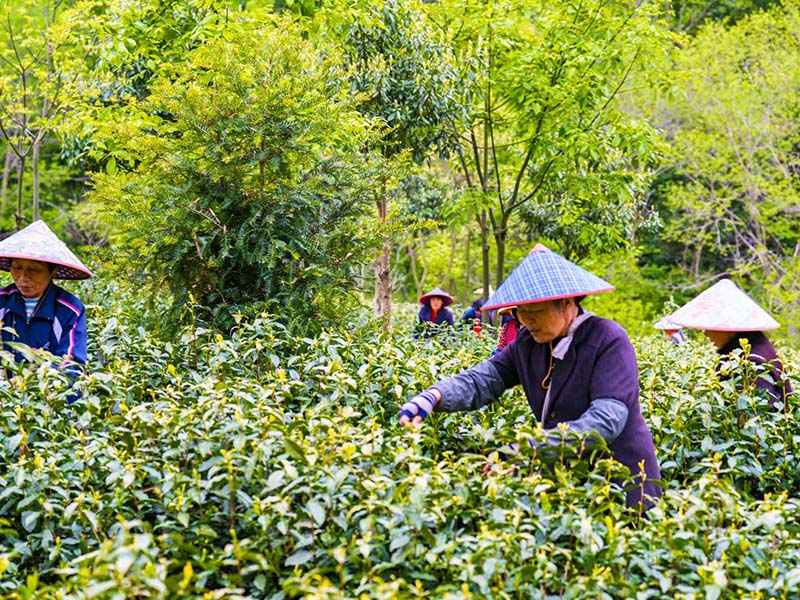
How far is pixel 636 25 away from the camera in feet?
31.0

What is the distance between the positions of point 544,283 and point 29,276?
2.66 metres

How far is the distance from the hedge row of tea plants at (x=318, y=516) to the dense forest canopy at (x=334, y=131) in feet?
6.17

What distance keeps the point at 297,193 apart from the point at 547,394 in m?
2.42

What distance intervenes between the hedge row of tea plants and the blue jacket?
816 millimetres

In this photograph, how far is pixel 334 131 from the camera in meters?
5.53

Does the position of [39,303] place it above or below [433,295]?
above

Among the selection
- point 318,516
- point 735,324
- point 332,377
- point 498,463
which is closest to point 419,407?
point 332,377

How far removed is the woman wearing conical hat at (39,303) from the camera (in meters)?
4.27

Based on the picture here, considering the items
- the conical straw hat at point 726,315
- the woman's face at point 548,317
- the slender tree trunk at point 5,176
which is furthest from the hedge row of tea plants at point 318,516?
the slender tree trunk at point 5,176

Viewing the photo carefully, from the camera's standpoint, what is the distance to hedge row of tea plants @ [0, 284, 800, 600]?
2.30m

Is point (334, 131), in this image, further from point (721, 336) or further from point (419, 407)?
point (419, 407)

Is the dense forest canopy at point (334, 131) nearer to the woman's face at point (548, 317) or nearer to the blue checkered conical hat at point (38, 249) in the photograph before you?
the blue checkered conical hat at point (38, 249)

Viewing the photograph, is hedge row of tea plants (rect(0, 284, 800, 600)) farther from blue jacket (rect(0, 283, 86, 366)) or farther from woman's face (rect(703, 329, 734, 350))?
woman's face (rect(703, 329, 734, 350))

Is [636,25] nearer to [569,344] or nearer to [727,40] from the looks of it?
[569,344]
